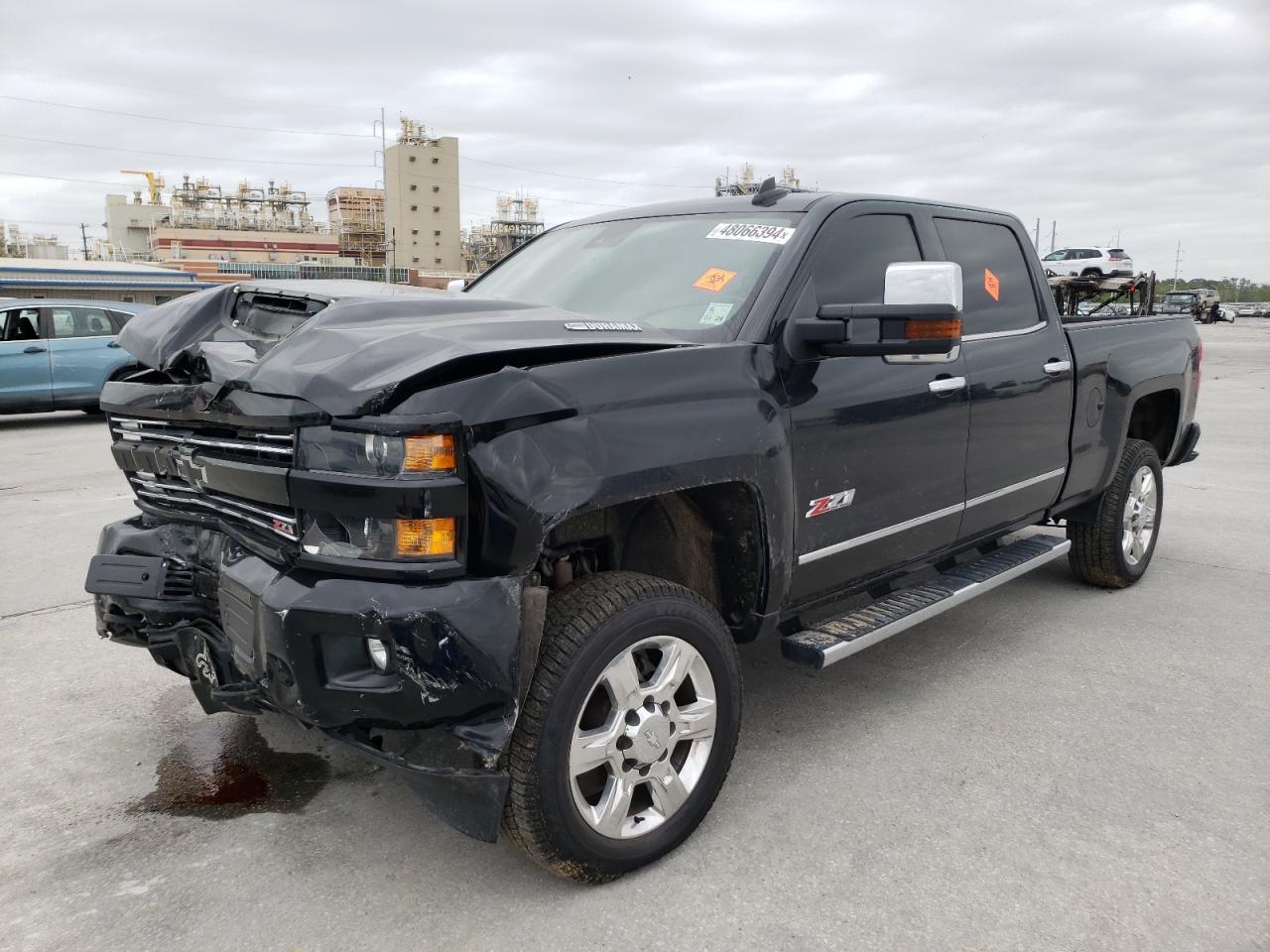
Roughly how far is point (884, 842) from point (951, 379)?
1.70m

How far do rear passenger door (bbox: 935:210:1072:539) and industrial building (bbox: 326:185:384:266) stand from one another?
358 ft

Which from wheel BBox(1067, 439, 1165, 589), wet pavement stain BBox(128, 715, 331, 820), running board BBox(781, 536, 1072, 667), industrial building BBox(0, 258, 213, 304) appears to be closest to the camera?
wet pavement stain BBox(128, 715, 331, 820)

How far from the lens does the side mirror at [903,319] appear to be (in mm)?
2762

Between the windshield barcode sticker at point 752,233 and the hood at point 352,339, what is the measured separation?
23.1 inches

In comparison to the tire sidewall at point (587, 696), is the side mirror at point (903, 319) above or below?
above

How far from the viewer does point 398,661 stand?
87.1 inches

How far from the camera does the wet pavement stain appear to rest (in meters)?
3.00

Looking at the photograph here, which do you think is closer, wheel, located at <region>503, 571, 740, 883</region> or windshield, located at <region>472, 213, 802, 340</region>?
wheel, located at <region>503, 571, 740, 883</region>

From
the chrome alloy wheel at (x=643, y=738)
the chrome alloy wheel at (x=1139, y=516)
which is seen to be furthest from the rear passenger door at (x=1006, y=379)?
the chrome alloy wheel at (x=643, y=738)

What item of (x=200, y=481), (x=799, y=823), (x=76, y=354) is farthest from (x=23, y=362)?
(x=799, y=823)

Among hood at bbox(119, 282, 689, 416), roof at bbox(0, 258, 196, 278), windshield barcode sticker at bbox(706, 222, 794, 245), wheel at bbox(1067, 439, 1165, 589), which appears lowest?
wheel at bbox(1067, 439, 1165, 589)

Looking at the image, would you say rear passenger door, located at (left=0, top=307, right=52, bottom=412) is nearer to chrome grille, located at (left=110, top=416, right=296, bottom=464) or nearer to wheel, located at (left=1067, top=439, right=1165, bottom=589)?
chrome grille, located at (left=110, top=416, right=296, bottom=464)

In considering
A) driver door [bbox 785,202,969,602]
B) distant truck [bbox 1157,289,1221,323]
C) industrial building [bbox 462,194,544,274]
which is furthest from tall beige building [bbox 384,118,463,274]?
driver door [bbox 785,202,969,602]

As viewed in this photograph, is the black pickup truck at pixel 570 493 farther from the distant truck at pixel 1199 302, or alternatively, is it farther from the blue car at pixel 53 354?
the distant truck at pixel 1199 302
